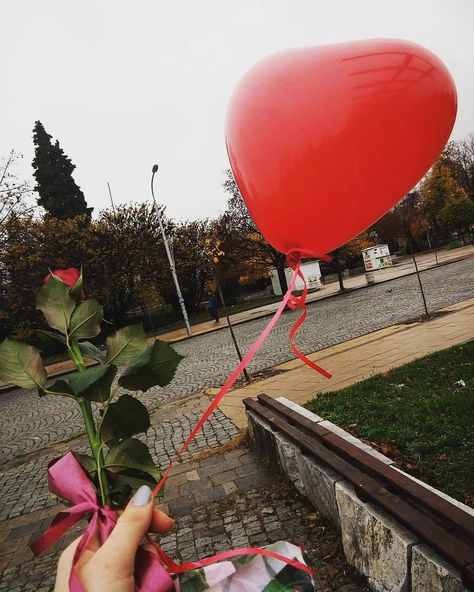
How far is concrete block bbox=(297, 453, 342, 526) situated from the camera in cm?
267

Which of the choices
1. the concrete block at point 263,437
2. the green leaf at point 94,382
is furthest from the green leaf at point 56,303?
the concrete block at point 263,437

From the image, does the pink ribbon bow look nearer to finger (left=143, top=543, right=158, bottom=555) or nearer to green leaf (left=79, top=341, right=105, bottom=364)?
finger (left=143, top=543, right=158, bottom=555)

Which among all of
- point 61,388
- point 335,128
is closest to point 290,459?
point 335,128

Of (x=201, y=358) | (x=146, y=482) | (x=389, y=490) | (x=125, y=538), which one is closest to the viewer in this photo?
(x=125, y=538)

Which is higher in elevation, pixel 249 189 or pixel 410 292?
pixel 249 189

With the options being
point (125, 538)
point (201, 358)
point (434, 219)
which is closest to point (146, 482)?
point (125, 538)

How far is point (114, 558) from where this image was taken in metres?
0.76

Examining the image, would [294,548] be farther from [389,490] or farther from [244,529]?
[244,529]

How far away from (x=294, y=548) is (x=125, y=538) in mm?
411

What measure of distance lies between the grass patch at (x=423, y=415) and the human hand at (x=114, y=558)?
7.95 ft

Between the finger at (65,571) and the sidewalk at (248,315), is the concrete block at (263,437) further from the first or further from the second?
the sidewalk at (248,315)


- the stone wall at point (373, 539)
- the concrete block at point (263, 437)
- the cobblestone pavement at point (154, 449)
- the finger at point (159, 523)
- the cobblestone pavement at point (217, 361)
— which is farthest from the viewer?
the cobblestone pavement at point (217, 361)

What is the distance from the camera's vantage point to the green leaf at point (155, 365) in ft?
3.14

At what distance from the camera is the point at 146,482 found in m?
0.96
